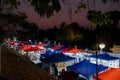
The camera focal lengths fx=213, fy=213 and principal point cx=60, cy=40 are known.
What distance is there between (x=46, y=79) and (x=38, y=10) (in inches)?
80.6

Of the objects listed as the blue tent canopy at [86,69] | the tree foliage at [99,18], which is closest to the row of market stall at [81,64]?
the blue tent canopy at [86,69]

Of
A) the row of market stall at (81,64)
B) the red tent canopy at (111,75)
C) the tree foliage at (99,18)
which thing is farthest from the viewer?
the row of market stall at (81,64)

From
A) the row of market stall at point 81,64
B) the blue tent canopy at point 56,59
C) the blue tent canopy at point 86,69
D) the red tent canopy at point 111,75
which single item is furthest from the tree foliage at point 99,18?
the blue tent canopy at point 56,59

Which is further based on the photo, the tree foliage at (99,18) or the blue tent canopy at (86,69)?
the blue tent canopy at (86,69)

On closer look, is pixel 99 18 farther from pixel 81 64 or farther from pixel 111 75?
pixel 81 64

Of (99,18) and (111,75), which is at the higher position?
(99,18)

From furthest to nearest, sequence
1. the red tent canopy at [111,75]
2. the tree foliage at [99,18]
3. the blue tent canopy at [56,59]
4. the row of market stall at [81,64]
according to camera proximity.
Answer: the blue tent canopy at [56,59] < the row of market stall at [81,64] < the red tent canopy at [111,75] < the tree foliage at [99,18]

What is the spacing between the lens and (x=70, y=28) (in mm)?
62062

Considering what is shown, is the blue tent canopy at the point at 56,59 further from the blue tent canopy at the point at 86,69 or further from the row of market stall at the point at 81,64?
the blue tent canopy at the point at 86,69

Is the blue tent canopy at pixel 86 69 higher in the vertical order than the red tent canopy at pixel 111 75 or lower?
lower

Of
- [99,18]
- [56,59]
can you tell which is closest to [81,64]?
[56,59]

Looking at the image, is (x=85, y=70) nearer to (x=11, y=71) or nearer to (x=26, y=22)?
(x=11, y=71)

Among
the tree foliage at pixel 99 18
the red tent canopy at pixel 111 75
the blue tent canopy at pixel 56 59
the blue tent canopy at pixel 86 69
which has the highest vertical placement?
the tree foliage at pixel 99 18

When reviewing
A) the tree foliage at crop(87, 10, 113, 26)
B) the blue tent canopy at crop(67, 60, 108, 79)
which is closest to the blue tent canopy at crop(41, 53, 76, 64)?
the blue tent canopy at crop(67, 60, 108, 79)
